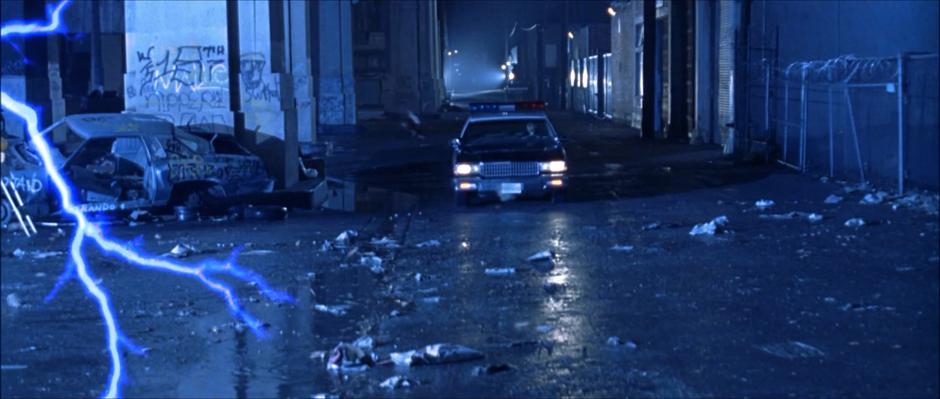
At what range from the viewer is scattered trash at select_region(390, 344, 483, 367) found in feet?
31.1

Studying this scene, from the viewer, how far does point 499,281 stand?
1337cm

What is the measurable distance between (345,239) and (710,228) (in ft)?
15.4

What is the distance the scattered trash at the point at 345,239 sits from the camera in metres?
16.5

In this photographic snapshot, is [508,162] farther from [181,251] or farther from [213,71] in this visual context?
[213,71]

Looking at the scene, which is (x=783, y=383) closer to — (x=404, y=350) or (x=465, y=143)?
(x=404, y=350)

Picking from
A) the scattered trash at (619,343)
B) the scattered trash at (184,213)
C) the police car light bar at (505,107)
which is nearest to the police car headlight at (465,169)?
the police car light bar at (505,107)

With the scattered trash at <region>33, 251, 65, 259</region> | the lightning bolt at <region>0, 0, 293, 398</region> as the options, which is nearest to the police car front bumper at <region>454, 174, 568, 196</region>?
the lightning bolt at <region>0, 0, 293, 398</region>

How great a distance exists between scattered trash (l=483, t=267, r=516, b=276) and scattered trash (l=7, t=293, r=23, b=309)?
15.4 feet

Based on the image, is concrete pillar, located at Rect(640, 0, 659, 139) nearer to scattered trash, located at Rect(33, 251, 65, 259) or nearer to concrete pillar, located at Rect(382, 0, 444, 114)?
concrete pillar, located at Rect(382, 0, 444, 114)

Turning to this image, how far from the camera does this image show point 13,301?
40.4 feet

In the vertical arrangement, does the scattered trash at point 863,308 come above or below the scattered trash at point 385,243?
below

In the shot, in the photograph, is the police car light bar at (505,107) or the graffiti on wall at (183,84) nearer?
the police car light bar at (505,107)

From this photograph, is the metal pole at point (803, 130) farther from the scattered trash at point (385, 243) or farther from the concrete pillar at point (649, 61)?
Result: the concrete pillar at point (649, 61)

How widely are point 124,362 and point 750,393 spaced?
451 centimetres
